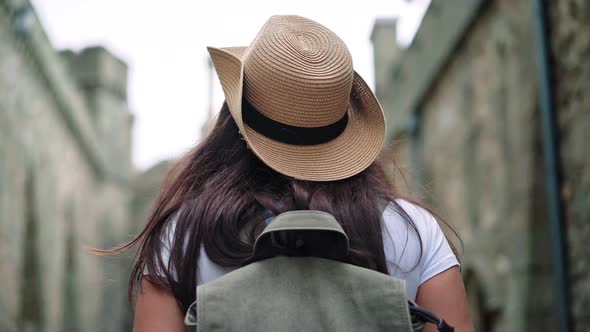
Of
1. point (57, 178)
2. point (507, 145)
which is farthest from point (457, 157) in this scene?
point (57, 178)

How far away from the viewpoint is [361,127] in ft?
6.07

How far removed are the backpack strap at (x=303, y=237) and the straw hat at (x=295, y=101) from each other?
0.61ft

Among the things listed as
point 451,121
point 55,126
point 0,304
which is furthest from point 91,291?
point 451,121

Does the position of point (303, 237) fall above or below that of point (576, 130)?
above

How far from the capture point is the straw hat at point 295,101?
1.66 metres

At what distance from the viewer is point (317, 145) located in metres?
1.74

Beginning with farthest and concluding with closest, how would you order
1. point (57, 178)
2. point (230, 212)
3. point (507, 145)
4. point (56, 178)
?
point (57, 178)
point (56, 178)
point (507, 145)
point (230, 212)

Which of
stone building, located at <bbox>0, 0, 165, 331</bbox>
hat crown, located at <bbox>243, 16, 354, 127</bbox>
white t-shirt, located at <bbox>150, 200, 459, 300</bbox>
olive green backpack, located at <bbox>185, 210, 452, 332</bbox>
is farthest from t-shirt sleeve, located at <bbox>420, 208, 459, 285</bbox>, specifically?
stone building, located at <bbox>0, 0, 165, 331</bbox>

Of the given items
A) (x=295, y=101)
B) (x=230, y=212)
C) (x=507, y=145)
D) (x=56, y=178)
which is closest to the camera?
(x=230, y=212)

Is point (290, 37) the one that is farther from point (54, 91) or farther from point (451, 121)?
point (54, 91)

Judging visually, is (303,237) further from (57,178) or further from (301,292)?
(57,178)

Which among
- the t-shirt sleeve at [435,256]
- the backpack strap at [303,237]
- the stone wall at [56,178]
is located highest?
the backpack strap at [303,237]

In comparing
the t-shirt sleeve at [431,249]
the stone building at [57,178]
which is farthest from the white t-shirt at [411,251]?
the stone building at [57,178]

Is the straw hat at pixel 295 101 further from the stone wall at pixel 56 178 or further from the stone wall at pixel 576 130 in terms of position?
the stone wall at pixel 56 178
